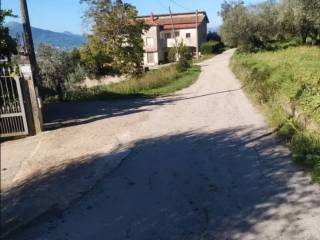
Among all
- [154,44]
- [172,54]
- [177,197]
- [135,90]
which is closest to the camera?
[177,197]

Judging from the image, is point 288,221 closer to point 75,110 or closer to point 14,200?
point 14,200

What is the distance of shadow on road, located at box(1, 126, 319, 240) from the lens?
5.57 m

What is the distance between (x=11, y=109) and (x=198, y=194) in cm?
570

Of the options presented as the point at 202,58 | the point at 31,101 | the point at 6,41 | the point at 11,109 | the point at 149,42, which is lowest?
the point at 202,58

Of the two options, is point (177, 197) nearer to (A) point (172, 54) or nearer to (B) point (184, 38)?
(A) point (172, 54)

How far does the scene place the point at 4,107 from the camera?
10.2 m

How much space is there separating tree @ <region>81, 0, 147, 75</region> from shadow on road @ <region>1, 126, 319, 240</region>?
19973 mm

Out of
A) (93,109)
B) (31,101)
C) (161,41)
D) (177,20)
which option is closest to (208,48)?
(161,41)

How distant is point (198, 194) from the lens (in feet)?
21.7

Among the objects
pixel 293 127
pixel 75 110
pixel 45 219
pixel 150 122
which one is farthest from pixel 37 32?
pixel 45 219

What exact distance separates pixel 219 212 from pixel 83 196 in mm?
2189

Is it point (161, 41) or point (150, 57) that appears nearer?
point (150, 57)

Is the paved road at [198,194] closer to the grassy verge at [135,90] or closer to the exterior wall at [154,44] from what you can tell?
the grassy verge at [135,90]

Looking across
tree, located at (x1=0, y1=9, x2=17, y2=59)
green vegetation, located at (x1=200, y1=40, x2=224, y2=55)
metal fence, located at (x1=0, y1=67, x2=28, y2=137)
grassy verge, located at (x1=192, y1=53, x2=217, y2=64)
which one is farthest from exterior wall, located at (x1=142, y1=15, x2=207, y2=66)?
metal fence, located at (x1=0, y1=67, x2=28, y2=137)
